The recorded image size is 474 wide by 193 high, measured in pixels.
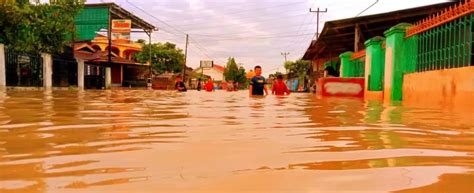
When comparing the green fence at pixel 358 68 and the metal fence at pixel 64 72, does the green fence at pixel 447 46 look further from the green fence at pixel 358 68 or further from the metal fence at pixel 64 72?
the metal fence at pixel 64 72

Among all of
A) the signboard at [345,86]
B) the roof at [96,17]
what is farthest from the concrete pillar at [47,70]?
the roof at [96,17]

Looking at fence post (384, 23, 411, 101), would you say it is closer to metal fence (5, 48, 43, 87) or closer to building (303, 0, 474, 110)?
building (303, 0, 474, 110)

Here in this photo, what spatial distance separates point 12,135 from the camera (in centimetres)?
340

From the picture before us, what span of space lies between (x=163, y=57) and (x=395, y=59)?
40120 millimetres

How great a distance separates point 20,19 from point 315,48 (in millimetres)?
17481

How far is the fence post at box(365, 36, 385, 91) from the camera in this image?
12574mm

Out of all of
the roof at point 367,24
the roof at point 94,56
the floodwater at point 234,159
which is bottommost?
the floodwater at point 234,159

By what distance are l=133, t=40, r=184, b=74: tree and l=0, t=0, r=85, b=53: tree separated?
74.3 ft

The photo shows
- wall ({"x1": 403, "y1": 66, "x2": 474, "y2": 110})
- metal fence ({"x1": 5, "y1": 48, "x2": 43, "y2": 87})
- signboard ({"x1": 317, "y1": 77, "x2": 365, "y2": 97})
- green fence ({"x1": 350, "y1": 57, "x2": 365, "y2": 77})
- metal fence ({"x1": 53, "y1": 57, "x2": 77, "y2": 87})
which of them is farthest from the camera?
metal fence ({"x1": 53, "y1": 57, "x2": 77, "y2": 87})

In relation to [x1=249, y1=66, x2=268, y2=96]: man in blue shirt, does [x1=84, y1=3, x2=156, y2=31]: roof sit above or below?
above

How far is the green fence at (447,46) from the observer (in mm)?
7230

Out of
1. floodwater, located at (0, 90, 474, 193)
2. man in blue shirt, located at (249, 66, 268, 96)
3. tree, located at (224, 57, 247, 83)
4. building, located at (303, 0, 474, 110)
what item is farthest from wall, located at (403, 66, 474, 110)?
tree, located at (224, 57, 247, 83)

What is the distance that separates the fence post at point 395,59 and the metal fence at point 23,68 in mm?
17142

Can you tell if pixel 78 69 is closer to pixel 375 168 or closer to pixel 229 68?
pixel 375 168
